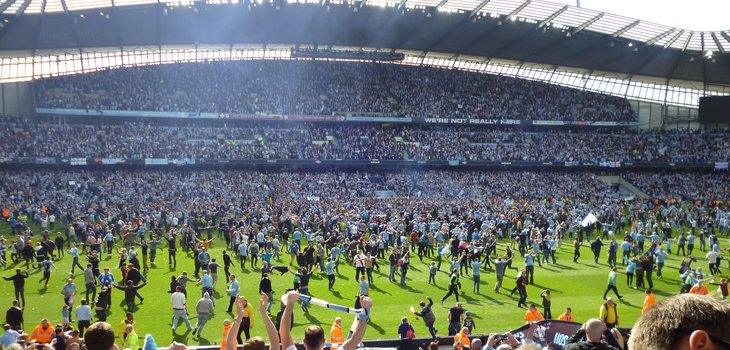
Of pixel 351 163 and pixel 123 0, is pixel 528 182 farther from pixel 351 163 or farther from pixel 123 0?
pixel 123 0

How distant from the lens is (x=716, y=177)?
5962 centimetres

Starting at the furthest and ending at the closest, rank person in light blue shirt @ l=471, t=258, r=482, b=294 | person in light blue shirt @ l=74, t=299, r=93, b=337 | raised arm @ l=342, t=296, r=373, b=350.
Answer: person in light blue shirt @ l=471, t=258, r=482, b=294, person in light blue shirt @ l=74, t=299, r=93, b=337, raised arm @ l=342, t=296, r=373, b=350

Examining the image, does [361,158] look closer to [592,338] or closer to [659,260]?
[659,260]

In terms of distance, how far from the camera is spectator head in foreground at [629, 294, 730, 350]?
1.94 meters

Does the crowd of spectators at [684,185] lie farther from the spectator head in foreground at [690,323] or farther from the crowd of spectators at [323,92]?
the spectator head in foreground at [690,323]

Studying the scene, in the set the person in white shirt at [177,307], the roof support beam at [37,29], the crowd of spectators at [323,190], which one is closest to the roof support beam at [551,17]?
the crowd of spectators at [323,190]

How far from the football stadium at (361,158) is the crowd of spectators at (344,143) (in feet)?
0.79

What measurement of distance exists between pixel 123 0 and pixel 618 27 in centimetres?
3951

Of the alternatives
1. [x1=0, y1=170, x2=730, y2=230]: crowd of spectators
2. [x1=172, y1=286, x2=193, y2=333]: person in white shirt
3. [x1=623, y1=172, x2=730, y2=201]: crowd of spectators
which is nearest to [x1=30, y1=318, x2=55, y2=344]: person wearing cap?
[x1=172, y1=286, x2=193, y2=333]: person in white shirt

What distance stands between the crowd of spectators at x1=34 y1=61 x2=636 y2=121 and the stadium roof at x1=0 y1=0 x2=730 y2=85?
4.46 meters

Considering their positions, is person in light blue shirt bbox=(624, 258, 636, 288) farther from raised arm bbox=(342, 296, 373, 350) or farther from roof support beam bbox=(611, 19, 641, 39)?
roof support beam bbox=(611, 19, 641, 39)

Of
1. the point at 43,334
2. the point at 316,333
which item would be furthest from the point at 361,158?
the point at 316,333

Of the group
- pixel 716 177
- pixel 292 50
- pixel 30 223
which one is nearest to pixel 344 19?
pixel 292 50

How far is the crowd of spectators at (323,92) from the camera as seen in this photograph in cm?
5503
